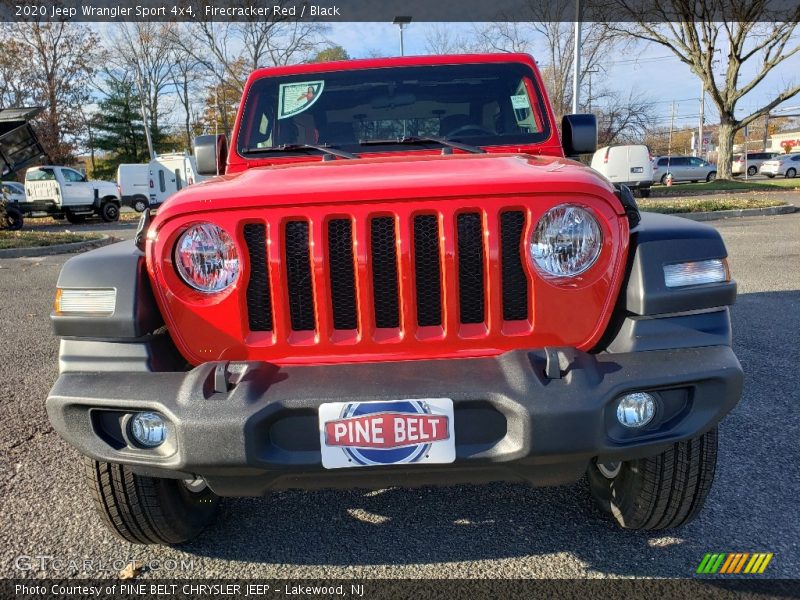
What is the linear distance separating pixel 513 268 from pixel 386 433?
2.17 feet

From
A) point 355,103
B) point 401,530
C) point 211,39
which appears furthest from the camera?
point 211,39

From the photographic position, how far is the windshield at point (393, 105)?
127 inches

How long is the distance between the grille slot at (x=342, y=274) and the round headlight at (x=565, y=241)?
1.91 feet

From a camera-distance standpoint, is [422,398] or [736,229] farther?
[736,229]

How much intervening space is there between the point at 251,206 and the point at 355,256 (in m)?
0.36

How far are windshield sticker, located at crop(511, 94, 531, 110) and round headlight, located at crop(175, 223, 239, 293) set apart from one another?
6.30ft

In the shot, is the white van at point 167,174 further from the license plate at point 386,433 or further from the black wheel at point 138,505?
the license plate at point 386,433

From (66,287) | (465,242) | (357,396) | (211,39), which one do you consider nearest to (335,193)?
(465,242)

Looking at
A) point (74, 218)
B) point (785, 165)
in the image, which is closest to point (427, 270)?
point (74, 218)

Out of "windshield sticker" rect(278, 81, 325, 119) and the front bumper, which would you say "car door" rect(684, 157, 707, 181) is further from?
the front bumper

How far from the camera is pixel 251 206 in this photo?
6.41 feet

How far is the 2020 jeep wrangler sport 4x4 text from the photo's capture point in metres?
1.79

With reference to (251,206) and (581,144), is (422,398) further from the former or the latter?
(581,144)

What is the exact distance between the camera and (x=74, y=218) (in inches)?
863
